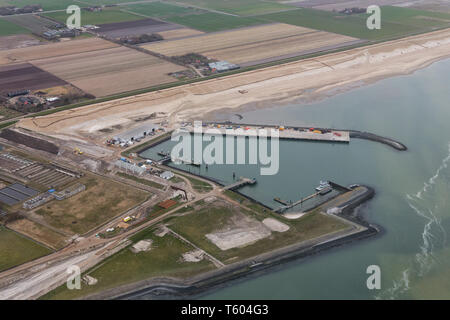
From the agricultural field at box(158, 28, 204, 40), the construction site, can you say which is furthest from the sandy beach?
the agricultural field at box(158, 28, 204, 40)

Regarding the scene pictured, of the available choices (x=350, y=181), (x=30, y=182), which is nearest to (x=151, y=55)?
(x=30, y=182)

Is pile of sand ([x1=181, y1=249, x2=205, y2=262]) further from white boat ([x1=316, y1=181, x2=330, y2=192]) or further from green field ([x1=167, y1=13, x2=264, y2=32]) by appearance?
green field ([x1=167, y1=13, x2=264, y2=32])

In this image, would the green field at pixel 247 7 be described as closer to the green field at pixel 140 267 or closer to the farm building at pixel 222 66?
the farm building at pixel 222 66

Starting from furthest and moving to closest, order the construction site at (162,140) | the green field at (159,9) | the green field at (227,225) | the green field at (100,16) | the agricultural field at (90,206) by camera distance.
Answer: the green field at (159,9), the green field at (100,16), the agricultural field at (90,206), the green field at (227,225), the construction site at (162,140)

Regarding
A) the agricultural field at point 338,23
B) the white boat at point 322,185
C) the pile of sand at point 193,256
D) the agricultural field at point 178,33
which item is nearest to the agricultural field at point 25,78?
the agricultural field at point 178,33

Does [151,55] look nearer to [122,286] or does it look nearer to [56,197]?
[56,197]

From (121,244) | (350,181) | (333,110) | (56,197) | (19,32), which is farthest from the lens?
(19,32)
